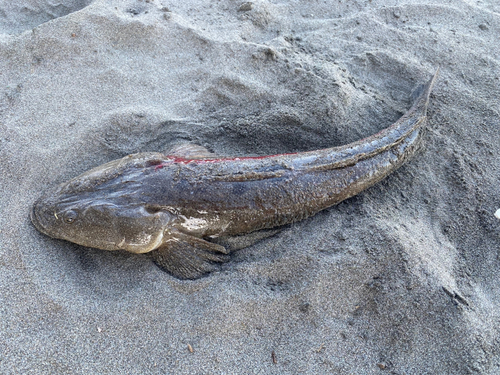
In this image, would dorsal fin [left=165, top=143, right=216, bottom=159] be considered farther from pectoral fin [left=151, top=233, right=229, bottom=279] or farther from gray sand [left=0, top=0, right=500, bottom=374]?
pectoral fin [left=151, top=233, right=229, bottom=279]

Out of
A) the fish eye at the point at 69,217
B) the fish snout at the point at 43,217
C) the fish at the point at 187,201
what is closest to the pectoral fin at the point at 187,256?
the fish at the point at 187,201

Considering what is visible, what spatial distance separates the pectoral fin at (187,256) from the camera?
8.89 feet

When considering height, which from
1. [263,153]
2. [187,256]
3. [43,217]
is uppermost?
[263,153]

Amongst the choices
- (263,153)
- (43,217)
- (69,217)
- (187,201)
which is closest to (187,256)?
(187,201)

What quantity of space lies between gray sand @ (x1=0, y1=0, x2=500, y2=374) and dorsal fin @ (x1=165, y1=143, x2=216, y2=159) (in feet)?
0.60

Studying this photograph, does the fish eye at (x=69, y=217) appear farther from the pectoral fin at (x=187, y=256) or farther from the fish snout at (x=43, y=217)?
the pectoral fin at (x=187, y=256)

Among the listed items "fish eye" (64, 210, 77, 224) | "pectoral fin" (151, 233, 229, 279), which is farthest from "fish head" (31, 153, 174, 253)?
"pectoral fin" (151, 233, 229, 279)

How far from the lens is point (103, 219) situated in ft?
8.66

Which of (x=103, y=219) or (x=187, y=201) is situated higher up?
(x=187, y=201)

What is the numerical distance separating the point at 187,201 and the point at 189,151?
652 millimetres

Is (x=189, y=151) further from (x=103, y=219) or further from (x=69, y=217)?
(x=69, y=217)

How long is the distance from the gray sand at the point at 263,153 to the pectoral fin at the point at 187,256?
3.5 inches

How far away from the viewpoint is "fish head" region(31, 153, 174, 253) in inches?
104

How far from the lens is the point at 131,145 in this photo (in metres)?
3.33
